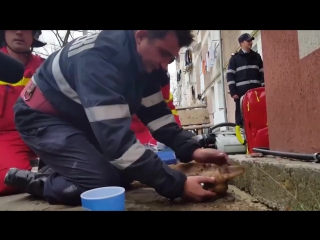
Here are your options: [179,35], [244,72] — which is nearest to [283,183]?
[179,35]

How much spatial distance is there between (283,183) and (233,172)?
0.11 meters

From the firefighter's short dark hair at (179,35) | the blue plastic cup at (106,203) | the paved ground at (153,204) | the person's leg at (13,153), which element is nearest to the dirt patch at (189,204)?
the paved ground at (153,204)

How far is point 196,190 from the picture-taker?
624mm

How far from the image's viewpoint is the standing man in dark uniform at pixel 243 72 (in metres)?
1.39

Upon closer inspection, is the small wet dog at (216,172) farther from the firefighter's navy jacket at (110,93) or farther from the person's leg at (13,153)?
the person's leg at (13,153)

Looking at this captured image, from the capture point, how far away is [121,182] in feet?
2.41

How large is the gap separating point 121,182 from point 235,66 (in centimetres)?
100

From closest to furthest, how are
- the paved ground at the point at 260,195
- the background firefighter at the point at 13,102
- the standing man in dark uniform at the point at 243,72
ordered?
the paved ground at the point at 260,195 < the background firefighter at the point at 13,102 < the standing man in dark uniform at the point at 243,72

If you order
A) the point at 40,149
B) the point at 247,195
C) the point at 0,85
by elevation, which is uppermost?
the point at 0,85

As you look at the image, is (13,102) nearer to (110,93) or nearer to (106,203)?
(110,93)

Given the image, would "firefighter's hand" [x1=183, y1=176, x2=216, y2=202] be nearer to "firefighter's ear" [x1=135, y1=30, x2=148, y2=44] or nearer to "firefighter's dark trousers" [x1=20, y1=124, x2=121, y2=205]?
"firefighter's dark trousers" [x1=20, y1=124, x2=121, y2=205]

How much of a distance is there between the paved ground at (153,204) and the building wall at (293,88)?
199 mm
